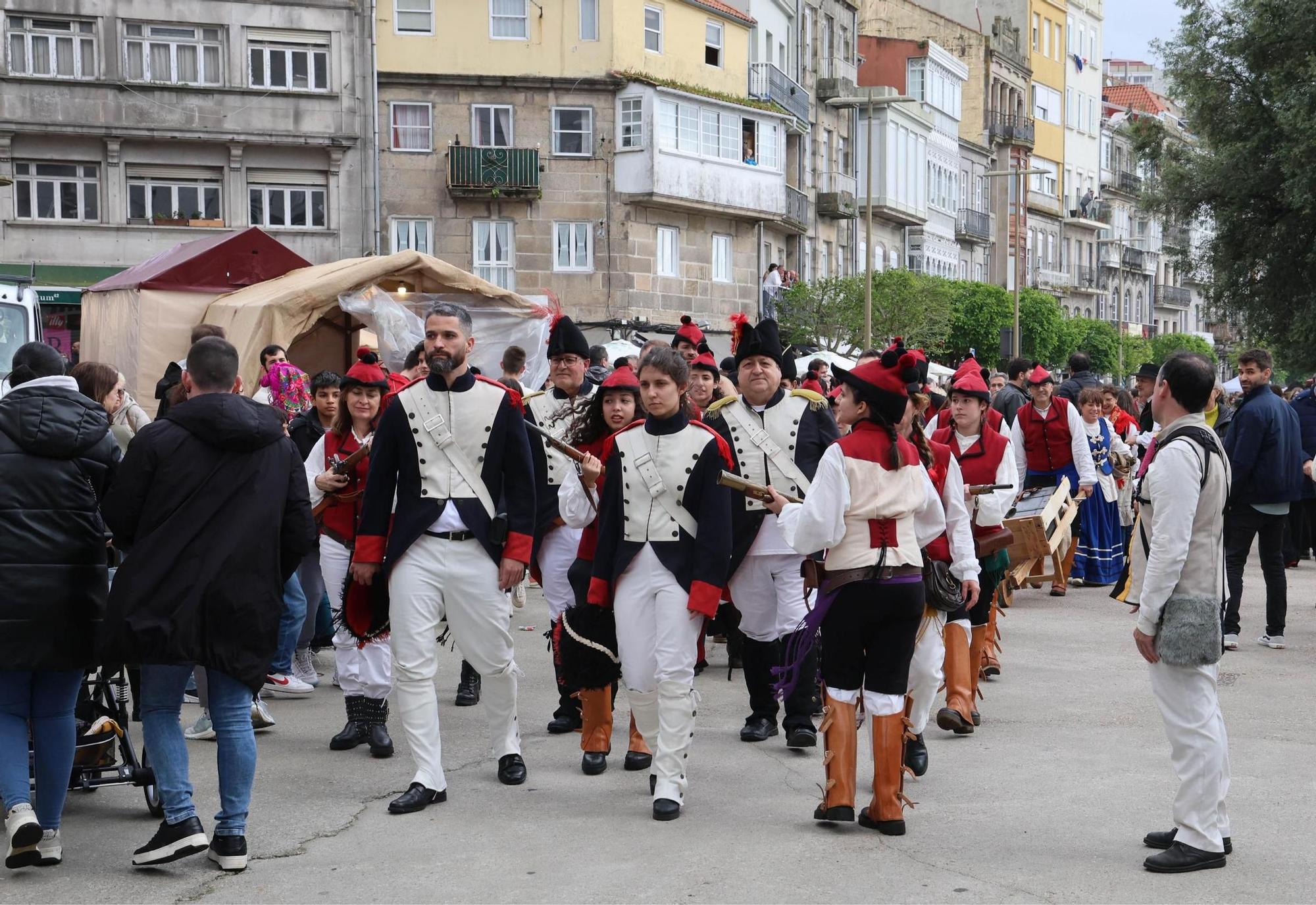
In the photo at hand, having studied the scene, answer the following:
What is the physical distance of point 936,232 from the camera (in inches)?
2429

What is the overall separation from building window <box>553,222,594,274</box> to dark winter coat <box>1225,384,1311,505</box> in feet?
94.7

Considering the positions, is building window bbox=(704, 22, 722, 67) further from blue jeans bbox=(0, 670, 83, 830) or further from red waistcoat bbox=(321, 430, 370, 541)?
blue jeans bbox=(0, 670, 83, 830)

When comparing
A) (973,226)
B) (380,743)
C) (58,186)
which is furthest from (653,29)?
(380,743)

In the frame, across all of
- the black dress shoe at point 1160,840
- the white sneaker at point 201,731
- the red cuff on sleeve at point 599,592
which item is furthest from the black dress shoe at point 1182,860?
the white sneaker at point 201,731

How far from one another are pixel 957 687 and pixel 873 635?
224 centimetres

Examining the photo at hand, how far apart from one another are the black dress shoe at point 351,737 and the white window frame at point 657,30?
3451 cm

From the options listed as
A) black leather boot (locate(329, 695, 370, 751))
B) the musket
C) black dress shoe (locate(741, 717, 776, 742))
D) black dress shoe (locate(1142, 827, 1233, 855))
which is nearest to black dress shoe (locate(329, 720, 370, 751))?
black leather boot (locate(329, 695, 370, 751))

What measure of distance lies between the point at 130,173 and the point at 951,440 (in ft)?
103

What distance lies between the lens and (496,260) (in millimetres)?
39688

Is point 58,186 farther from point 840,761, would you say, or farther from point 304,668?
point 840,761

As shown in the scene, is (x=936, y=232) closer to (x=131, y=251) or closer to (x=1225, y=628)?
(x=131, y=251)

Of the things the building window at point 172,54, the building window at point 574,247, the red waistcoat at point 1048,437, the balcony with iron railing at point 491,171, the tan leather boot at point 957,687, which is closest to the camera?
the tan leather boot at point 957,687

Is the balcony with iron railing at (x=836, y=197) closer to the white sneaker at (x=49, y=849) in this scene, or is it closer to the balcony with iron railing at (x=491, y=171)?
the balcony with iron railing at (x=491, y=171)

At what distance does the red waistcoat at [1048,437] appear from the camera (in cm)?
1355
